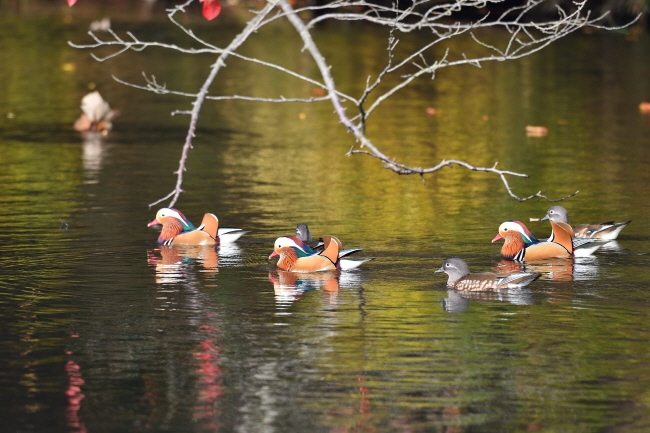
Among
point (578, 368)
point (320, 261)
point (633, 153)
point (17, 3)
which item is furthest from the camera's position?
point (17, 3)

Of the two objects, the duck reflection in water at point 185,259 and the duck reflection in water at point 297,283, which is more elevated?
the duck reflection in water at point 185,259

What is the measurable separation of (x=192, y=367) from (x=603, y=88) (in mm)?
24266

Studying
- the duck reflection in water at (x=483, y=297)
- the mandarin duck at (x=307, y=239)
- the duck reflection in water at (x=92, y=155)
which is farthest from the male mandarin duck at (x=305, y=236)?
the duck reflection in water at (x=92, y=155)

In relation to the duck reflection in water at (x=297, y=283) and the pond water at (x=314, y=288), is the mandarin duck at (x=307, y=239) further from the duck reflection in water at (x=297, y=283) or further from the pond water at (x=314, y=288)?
the duck reflection in water at (x=297, y=283)

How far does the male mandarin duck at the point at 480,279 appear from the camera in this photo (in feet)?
39.0

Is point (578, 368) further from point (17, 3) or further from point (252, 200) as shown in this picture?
point (17, 3)

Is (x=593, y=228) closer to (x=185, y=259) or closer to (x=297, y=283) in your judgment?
(x=297, y=283)

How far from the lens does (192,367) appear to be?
942cm

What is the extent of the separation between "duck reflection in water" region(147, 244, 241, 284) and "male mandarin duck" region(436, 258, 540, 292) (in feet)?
7.51

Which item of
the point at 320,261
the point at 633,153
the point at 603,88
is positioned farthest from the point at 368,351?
the point at 603,88

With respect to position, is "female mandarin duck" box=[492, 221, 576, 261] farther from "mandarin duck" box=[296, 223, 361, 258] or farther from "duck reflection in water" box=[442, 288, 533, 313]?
"mandarin duck" box=[296, 223, 361, 258]

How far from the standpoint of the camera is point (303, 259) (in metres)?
13.0

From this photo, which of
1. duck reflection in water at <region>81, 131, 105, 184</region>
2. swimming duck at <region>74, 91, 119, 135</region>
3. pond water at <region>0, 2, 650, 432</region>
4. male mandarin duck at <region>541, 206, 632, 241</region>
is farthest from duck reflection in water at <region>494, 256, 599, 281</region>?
swimming duck at <region>74, 91, 119, 135</region>

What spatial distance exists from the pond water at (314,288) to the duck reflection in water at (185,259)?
5 cm
